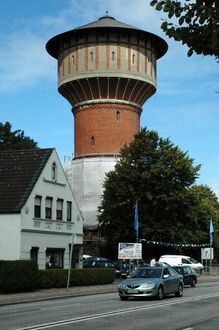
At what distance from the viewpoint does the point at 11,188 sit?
39.4m

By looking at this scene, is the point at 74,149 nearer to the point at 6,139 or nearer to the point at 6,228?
the point at 6,139

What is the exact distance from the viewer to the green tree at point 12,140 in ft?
238

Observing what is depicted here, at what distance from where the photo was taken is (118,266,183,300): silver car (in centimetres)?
2444

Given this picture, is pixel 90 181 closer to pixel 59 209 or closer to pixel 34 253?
pixel 59 209

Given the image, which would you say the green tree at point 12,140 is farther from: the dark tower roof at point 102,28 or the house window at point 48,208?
the house window at point 48,208

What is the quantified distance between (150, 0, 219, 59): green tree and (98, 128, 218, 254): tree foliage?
164ft

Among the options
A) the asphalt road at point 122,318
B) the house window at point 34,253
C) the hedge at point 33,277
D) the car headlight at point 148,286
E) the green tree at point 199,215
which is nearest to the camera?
the asphalt road at point 122,318

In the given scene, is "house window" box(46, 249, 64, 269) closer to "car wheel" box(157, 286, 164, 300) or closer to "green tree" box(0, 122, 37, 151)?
"car wheel" box(157, 286, 164, 300)

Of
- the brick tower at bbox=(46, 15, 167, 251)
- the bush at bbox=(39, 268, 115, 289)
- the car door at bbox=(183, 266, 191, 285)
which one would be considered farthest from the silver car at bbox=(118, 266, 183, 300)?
the brick tower at bbox=(46, 15, 167, 251)

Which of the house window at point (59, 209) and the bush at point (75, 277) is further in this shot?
the house window at point (59, 209)

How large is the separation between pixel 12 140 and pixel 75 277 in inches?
1601

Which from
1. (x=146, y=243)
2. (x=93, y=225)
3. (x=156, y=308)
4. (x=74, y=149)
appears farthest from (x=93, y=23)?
(x=156, y=308)

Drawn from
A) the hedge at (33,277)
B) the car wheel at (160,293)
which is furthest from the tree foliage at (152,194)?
the car wheel at (160,293)

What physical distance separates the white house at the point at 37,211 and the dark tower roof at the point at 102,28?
105ft
